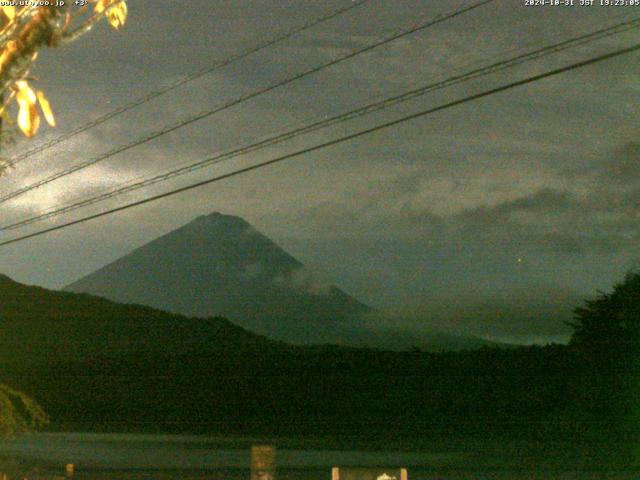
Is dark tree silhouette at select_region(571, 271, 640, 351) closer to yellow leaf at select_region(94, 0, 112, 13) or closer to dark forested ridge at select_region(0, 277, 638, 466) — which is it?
dark forested ridge at select_region(0, 277, 638, 466)

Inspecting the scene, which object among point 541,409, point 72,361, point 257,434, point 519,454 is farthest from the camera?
point 72,361

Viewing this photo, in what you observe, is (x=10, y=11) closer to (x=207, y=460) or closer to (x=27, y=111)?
(x=27, y=111)

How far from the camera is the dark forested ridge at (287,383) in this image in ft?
172

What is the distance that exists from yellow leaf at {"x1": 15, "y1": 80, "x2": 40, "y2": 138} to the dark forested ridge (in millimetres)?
42986

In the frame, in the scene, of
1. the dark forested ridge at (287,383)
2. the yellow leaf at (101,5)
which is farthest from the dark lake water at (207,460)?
the yellow leaf at (101,5)

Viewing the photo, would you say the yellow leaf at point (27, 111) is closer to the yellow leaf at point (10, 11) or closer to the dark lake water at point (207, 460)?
the yellow leaf at point (10, 11)

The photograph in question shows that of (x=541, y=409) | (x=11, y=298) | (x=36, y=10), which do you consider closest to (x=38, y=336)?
(x=11, y=298)

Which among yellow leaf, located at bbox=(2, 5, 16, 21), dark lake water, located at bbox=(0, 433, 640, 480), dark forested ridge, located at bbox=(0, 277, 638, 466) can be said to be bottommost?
yellow leaf, located at bbox=(2, 5, 16, 21)

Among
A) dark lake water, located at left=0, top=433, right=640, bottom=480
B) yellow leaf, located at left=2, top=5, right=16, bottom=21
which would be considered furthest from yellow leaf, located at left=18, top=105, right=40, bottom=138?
dark lake water, located at left=0, top=433, right=640, bottom=480

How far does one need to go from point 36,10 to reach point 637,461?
1663 inches

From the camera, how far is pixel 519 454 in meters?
59.0

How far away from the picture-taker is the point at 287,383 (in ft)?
430

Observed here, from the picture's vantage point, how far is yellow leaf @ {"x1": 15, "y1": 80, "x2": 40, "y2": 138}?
5.64 m

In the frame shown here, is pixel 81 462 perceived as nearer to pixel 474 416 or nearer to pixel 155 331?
pixel 474 416
